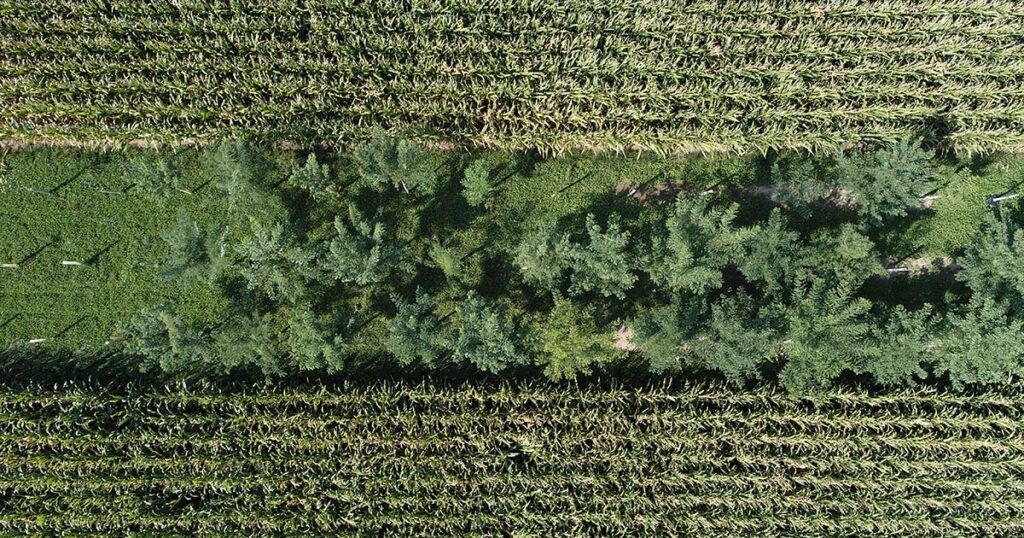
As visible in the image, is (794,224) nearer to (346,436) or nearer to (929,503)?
(929,503)

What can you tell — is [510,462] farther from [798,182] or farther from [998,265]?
[998,265]

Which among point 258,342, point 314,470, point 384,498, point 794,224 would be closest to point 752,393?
point 794,224

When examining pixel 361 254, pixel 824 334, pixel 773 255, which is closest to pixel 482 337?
pixel 361 254

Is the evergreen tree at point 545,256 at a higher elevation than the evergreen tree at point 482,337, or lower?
higher

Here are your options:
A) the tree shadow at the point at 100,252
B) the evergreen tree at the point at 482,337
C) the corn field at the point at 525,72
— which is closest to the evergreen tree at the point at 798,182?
the corn field at the point at 525,72

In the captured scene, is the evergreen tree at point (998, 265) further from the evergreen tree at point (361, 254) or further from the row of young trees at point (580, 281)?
the evergreen tree at point (361, 254)
